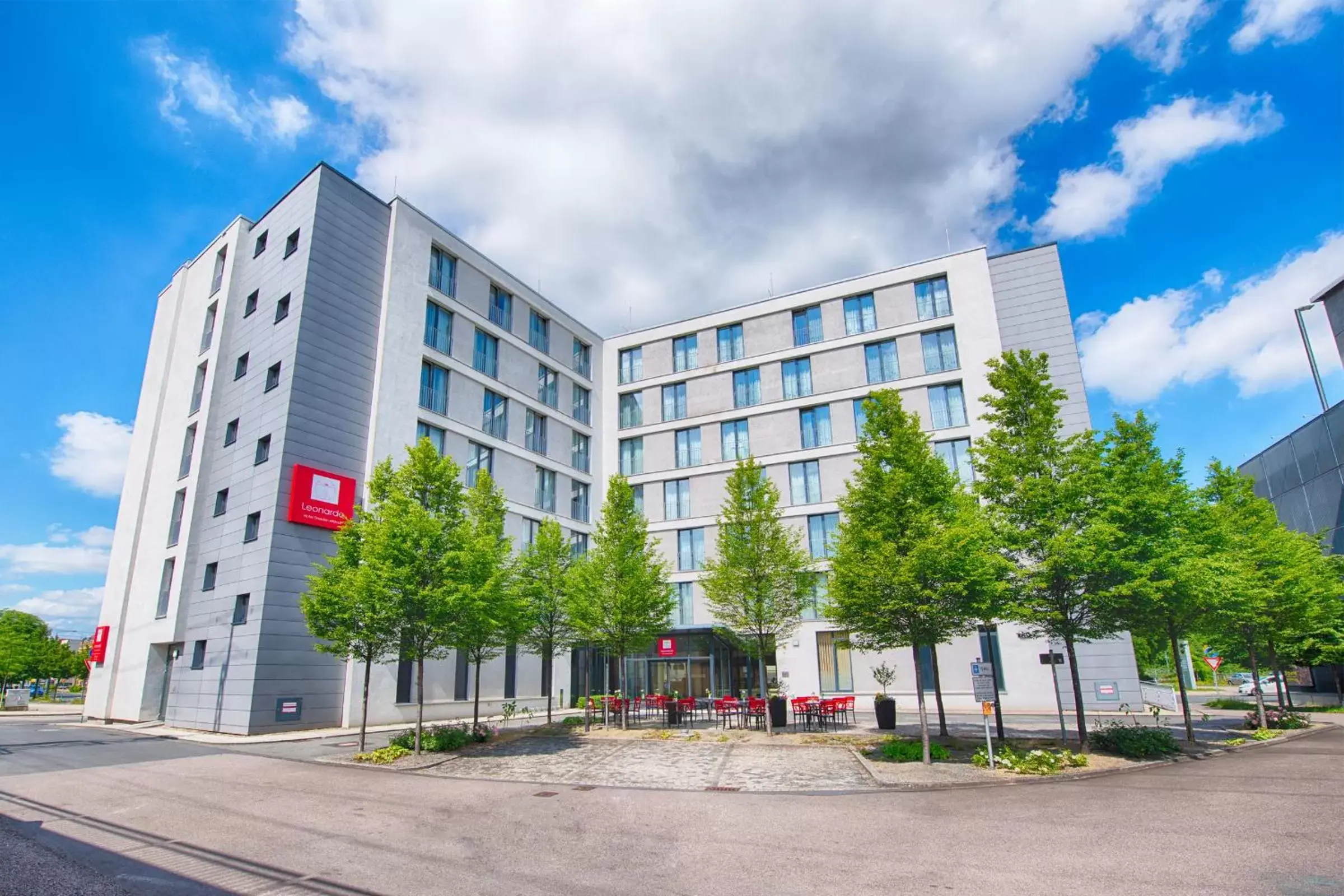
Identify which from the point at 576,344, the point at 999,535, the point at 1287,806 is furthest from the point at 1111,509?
the point at 576,344

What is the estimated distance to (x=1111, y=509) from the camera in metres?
17.1

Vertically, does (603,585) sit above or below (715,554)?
below

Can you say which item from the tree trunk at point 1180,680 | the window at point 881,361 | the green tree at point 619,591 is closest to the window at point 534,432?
the green tree at point 619,591

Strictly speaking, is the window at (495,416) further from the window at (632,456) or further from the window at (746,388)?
the window at (746,388)

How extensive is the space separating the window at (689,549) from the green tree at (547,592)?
1276 centimetres

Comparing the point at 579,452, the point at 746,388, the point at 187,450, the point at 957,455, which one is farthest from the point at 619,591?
the point at 187,450

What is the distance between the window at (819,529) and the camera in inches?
1419

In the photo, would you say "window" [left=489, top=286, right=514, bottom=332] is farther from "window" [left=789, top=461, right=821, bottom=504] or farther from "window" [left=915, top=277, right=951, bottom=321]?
"window" [left=915, top=277, right=951, bottom=321]

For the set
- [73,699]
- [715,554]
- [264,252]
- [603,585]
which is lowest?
[73,699]

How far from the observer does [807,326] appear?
40531mm

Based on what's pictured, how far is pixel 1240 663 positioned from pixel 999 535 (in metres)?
26.8

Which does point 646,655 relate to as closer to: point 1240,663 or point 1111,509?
point 1111,509

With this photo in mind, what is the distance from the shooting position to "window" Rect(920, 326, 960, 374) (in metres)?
36.3

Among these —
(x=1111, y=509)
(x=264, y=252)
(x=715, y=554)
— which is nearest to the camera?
(x=1111, y=509)
